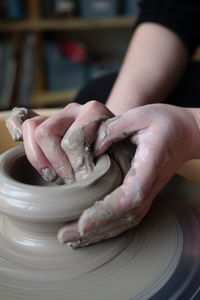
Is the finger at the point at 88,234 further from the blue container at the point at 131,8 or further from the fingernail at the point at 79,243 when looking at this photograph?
the blue container at the point at 131,8

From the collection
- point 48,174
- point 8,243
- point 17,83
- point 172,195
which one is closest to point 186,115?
point 172,195

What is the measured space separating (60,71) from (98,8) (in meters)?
0.58

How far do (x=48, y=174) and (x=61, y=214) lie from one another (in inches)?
5.4

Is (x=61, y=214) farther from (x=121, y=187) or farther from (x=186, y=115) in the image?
(x=186, y=115)

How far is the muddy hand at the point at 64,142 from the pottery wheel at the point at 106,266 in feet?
0.41

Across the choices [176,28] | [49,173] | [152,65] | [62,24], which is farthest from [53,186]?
[62,24]

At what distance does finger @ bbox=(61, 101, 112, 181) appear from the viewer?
692 millimetres

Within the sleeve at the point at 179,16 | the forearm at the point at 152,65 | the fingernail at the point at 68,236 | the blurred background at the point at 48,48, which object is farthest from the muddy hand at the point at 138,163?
the blurred background at the point at 48,48

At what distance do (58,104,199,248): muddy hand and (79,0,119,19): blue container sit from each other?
2314 mm

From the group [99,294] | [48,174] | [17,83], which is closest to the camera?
[99,294]

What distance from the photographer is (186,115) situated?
0.82 meters

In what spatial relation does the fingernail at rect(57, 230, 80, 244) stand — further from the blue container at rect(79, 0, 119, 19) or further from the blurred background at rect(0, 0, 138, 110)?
the blue container at rect(79, 0, 119, 19)

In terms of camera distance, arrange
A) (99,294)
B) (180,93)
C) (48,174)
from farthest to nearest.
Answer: (180,93), (48,174), (99,294)

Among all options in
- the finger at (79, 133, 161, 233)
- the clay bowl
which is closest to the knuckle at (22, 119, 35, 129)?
the clay bowl
